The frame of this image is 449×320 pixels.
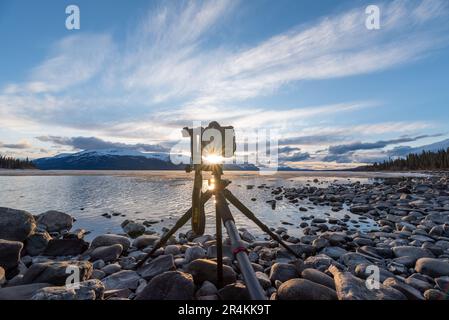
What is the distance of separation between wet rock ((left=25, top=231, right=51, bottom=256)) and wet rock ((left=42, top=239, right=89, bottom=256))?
187 millimetres

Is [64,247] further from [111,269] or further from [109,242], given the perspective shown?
[111,269]

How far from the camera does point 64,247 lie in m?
6.75

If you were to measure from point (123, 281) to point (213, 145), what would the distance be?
322 centimetres

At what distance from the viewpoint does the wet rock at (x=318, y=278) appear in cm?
416

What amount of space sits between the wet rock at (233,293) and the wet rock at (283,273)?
3.43 feet

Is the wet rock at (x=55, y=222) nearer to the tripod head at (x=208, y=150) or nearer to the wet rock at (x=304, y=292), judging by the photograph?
the tripod head at (x=208, y=150)

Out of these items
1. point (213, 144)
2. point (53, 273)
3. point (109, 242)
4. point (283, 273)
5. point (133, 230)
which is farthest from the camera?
point (133, 230)

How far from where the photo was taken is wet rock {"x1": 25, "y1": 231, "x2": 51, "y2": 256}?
261 inches

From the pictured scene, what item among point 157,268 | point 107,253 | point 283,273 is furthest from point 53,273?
point 283,273

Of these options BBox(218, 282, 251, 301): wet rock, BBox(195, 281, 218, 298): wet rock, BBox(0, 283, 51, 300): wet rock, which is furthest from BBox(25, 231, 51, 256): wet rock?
BBox(218, 282, 251, 301): wet rock

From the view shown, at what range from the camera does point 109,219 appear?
12336 millimetres
